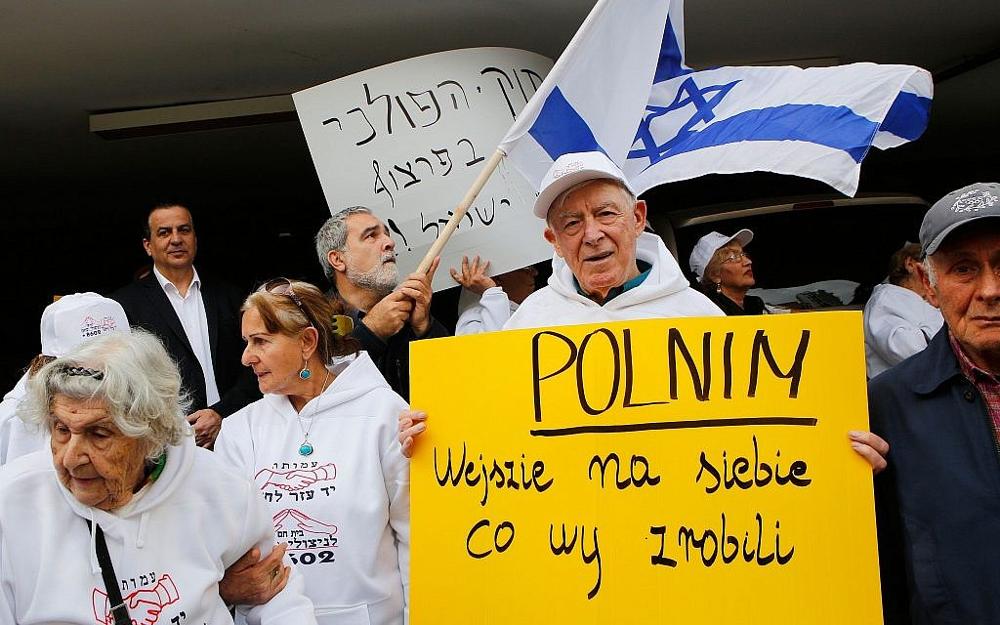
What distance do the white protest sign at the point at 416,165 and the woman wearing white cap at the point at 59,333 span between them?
1109 millimetres

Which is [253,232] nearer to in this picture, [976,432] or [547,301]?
[547,301]

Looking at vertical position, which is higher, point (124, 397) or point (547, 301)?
point (547, 301)

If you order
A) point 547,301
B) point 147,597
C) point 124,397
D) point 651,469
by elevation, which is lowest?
point 147,597

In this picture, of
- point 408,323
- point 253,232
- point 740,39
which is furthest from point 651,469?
point 253,232

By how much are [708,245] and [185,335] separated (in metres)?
2.74

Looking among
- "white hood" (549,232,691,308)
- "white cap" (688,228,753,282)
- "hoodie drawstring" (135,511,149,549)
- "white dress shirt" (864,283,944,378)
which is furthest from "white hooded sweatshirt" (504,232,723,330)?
"white cap" (688,228,753,282)

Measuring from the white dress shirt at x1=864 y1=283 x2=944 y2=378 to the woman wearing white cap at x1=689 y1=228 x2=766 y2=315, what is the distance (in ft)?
1.93

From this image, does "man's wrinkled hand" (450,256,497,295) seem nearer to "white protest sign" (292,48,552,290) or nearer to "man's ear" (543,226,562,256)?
"white protest sign" (292,48,552,290)

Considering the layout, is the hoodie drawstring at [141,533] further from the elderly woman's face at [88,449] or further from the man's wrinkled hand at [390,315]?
the man's wrinkled hand at [390,315]

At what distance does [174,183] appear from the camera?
28.8 ft

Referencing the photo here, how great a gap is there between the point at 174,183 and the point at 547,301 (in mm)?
6486

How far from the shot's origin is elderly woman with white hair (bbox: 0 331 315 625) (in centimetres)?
226

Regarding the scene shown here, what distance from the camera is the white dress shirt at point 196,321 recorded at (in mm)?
4773

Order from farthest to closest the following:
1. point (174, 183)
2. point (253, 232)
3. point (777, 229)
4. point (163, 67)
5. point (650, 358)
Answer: point (253, 232)
point (174, 183)
point (777, 229)
point (163, 67)
point (650, 358)
